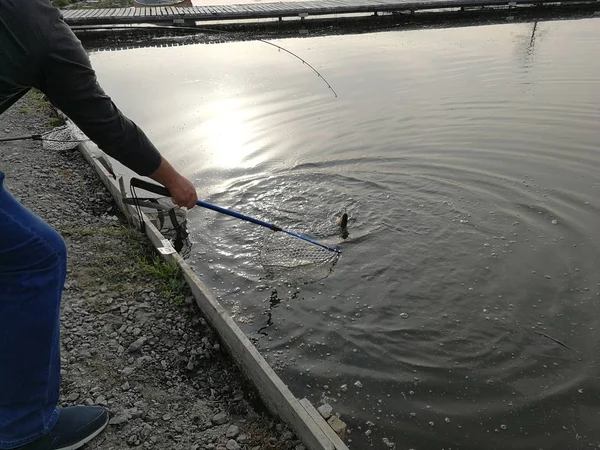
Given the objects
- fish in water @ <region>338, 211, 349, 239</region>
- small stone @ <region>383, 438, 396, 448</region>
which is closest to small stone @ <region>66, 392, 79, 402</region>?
small stone @ <region>383, 438, 396, 448</region>

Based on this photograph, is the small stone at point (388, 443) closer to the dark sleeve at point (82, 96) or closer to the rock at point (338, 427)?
the rock at point (338, 427)

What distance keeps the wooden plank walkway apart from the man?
22.0 meters

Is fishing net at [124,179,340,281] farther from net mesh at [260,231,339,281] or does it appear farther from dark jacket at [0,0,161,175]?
dark jacket at [0,0,161,175]

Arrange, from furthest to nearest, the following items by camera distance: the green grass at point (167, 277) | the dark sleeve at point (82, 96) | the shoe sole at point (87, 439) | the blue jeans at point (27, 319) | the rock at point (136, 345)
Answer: the green grass at point (167, 277) → the rock at point (136, 345) → the shoe sole at point (87, 439) → the blue jeans at point (27, 319) → the dark sleeve at point (82, 96)

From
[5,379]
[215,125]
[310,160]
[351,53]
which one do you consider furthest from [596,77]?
[5,379]

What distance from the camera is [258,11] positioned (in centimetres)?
2339

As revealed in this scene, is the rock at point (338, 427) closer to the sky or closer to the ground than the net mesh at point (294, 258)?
closer to the sky

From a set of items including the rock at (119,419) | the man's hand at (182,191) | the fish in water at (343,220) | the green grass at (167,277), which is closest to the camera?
the man's hand at (182,191)

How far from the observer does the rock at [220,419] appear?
3.40 meters

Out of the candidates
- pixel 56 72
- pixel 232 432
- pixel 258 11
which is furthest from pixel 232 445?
pixel 258 11

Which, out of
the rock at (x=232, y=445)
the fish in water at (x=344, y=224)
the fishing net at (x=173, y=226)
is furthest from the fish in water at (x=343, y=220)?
the rock at (x=232, y=445)

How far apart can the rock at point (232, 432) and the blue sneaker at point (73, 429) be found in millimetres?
829

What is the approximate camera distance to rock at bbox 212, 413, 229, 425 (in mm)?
3404

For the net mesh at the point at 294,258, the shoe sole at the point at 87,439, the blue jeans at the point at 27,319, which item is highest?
the blue jeans at the point at 27,319
